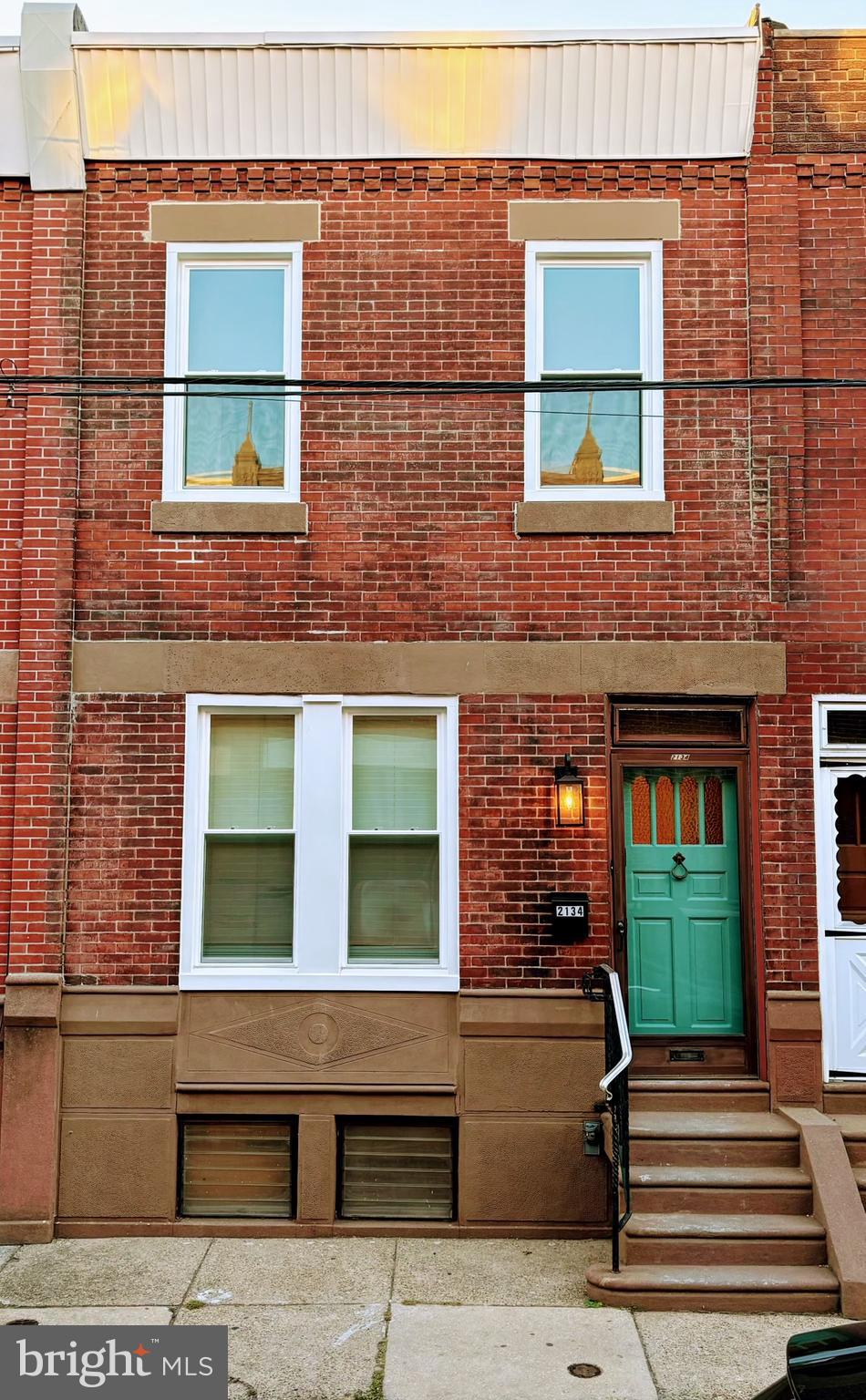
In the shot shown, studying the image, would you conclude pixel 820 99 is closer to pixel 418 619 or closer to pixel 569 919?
pixel 418 619

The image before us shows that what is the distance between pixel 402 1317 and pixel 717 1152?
85.6 inches

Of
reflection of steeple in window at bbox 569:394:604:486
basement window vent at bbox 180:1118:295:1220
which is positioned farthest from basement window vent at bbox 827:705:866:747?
basement window vent at bbox 180:1118:295:1220

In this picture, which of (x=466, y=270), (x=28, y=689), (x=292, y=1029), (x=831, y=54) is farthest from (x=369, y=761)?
(x=831, y=54)

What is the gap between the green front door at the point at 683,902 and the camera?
26.2 ft

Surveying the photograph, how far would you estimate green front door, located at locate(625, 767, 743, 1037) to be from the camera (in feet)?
26.2

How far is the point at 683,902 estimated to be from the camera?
8.04 meters

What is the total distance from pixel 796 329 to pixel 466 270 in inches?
90.0

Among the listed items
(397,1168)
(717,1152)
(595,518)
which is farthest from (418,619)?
(717,1152)

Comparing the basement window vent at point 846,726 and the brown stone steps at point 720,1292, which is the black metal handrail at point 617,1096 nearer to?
the brown stone steps at point 720,1292

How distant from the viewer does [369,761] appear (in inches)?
317

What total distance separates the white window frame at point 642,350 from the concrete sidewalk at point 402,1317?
4.87 metres

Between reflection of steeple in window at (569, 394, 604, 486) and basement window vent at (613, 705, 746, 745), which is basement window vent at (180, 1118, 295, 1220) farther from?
reflection of steeple in window at (569, 394, 604, 486)

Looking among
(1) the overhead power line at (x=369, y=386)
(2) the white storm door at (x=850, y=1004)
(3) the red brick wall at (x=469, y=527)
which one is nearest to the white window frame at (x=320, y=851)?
(3) the red brick wall at (x=469, y=527)

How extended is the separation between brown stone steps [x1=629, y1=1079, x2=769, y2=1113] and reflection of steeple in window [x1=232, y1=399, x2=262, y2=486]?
481 cm
